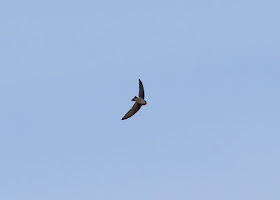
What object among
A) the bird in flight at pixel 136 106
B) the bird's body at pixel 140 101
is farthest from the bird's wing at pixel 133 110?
the bird's body at pixel 140 101

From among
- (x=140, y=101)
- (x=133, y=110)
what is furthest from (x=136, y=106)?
(x=140, y=101)

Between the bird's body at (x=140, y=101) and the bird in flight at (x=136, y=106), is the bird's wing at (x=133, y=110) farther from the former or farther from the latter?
the bird's body at (x=140, y=101)

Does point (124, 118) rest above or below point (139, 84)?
below

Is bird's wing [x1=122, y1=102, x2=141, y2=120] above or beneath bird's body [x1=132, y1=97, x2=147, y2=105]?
beneath

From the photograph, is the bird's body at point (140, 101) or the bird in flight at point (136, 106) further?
the bird in flight at point (136, 106)

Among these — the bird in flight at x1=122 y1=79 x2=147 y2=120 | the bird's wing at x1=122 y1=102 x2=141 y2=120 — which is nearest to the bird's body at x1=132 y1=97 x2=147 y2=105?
the bird in flight at x1=122 y1=79 x2=147 y2=120

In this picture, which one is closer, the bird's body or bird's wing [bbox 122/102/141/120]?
the bird's body

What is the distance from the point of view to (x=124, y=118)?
93.8m

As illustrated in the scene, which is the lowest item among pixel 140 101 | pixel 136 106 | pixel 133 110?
pixel 133 110

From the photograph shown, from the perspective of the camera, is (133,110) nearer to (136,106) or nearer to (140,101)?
(136,106)

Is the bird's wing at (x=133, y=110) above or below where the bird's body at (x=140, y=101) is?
below

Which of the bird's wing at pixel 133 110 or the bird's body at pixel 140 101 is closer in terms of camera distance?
the bird's body at pixel 140 101

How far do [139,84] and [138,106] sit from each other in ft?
16.4

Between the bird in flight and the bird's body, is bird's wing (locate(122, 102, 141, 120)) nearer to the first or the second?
the bird in flight
